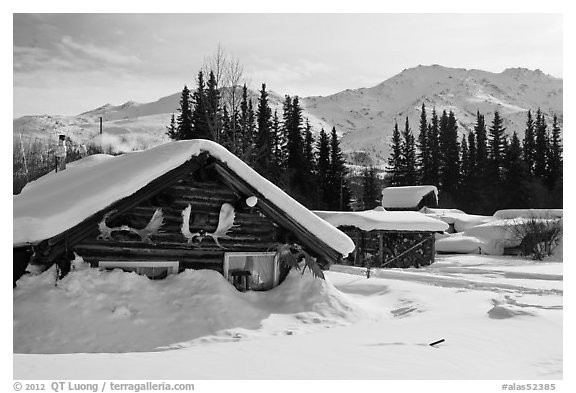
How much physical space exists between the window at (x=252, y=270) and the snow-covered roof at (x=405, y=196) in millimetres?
40004

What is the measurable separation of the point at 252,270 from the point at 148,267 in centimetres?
236

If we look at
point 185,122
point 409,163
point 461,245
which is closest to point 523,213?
point 461,245

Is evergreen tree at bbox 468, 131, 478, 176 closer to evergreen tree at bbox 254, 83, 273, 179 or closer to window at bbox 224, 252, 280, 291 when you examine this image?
evergreen tree at bbox 254, 83, 273, 179

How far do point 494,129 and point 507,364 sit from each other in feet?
230

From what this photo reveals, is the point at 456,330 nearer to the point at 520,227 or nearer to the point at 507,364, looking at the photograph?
the point at 507,364

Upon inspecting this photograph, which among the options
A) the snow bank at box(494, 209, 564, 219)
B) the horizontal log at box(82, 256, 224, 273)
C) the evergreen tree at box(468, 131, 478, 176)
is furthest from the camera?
the evergreen tree at box(468, 131, 478, 176)

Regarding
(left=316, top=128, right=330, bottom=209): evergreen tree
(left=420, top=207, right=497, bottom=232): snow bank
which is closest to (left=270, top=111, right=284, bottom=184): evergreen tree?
(left=316, top=128, right=330, bottom=209): evergreen tree

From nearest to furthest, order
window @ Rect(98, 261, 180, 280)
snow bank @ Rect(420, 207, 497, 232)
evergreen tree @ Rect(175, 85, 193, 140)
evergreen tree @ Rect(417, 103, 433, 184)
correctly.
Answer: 1. window @ Rect(98, 261, 180, 280)
2. snow bank @ Rect(420, 207, 497, 232)
3. evergreen tree @ Rect(175, 85, 193, 140)
4. evergreen tree @ Rect(417, 103, 433, 184)

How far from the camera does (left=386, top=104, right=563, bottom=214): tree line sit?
62.3 metres

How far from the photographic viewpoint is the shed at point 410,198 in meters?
51.0

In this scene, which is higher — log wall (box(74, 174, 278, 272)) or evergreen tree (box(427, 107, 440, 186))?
evergreen tree (box(427, 107, 440, 186))

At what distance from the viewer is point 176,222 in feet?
37.9

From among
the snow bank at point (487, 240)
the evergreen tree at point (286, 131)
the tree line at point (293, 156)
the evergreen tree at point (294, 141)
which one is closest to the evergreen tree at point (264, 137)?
the tree line at point (293, 156)

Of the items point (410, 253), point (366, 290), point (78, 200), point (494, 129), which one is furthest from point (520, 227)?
point (494, 129)
